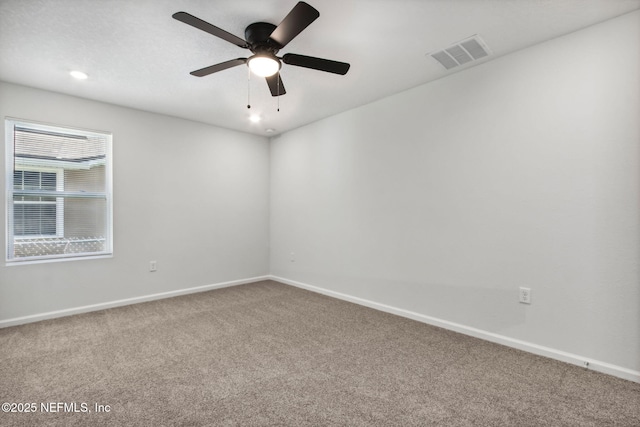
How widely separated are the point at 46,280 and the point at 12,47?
2.34 meters

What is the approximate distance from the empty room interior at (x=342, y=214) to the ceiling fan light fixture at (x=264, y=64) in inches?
2.3

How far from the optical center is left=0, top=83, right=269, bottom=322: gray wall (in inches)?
131

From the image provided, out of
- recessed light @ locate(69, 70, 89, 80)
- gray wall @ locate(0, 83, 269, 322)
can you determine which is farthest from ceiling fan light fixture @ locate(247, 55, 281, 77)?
gray wall @ locate(0, 83, 269, 322)

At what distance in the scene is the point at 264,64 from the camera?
7.32 feet

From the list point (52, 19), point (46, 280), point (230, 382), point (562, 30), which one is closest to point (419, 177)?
point (562, 30)

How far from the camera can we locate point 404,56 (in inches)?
106

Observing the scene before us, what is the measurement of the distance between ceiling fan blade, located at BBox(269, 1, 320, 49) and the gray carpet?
229 centimetres

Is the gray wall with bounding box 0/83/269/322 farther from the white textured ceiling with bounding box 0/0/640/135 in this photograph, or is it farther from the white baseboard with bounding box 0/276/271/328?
the white textured ceiling with bounding box 0/0/640/135

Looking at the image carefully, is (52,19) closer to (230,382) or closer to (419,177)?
(230,382)

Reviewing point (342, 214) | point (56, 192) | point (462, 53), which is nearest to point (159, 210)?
point (56, 192)

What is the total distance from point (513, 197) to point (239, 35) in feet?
8.72

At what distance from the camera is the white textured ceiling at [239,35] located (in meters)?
2.05

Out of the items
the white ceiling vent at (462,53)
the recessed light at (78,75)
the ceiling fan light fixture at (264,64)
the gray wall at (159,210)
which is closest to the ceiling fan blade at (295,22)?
the ceiling fan light fixture at (264,64)

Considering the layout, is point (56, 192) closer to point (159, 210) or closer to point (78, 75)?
point (159, 210)
